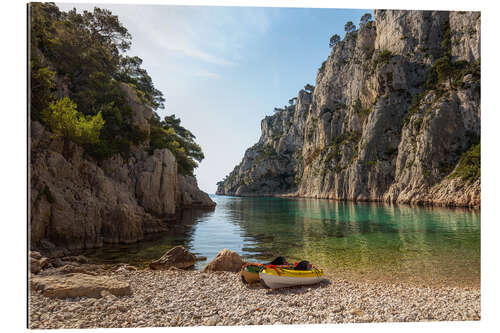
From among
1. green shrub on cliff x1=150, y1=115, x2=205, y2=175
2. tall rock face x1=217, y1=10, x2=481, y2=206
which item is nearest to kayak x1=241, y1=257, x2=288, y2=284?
tall rock face x1=217, y1=10, x2=481, y2=206

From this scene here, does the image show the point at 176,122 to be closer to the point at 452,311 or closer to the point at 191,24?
the point at 191,24

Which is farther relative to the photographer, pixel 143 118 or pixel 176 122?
pixel 176 122

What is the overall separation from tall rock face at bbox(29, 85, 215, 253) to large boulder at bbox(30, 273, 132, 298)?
254cm

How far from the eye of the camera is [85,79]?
2112 cm

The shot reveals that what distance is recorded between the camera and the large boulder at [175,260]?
10.4 m

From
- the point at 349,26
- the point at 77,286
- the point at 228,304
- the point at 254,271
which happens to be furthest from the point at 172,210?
the point at 349,26

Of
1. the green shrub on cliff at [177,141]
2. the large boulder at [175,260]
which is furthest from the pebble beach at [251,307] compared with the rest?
the green shrub on cliff at [177,141]

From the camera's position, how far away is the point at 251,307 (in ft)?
18.9

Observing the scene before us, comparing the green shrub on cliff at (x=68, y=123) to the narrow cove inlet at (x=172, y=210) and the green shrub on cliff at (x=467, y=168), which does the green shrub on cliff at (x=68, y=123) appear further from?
the green shrub on cliff at (x=467, y=168)

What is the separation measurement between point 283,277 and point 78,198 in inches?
402

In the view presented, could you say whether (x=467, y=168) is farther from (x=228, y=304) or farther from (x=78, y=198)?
(x=78, y=198)

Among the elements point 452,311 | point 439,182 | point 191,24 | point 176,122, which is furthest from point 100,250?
point 439,182

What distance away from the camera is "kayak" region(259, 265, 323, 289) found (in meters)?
7.33
